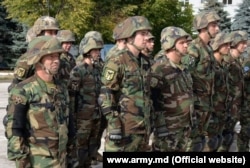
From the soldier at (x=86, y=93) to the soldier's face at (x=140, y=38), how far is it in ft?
4.90

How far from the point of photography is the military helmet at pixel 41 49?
4.09 metres

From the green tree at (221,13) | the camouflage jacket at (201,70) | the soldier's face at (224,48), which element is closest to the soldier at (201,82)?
the camouflage jacket at (201,70)

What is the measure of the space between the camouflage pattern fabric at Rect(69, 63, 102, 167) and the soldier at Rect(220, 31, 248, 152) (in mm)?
1786

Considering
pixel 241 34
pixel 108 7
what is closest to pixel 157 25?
pixel 108 7

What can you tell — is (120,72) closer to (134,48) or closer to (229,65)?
(134,48)

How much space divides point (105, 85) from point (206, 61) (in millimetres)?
1612

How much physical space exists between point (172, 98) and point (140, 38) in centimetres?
84

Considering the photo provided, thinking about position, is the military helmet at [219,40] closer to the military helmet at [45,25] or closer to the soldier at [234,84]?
the soldier at [234,84]

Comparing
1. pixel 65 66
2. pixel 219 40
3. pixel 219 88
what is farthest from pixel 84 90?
pixel 219 40

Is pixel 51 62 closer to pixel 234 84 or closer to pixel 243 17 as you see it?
pixel 234 84

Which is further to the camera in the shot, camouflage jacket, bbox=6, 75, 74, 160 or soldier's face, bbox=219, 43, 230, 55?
soldier's face, bbox=219, 43, 230, 55

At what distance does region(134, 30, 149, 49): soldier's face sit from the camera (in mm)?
5082

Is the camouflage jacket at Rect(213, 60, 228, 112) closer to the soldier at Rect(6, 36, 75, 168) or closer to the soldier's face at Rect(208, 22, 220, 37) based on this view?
the soldier's face at Rect(208, 22, 220, 37)

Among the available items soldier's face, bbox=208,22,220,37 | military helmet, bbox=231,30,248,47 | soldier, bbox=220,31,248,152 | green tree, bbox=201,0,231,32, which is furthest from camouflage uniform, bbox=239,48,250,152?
green tree, bbox=201,0,231,32
